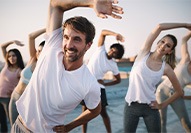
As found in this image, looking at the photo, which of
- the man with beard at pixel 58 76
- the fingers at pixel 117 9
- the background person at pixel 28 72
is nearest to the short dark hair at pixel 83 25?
the man with beard at pixel 58 76

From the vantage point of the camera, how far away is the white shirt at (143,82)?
2.11 metres

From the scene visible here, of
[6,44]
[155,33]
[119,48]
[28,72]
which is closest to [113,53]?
[119,48]

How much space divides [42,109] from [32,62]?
1.33 metres

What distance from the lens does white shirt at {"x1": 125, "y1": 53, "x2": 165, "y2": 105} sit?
2109mm

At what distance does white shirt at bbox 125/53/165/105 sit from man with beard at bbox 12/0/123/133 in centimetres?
86

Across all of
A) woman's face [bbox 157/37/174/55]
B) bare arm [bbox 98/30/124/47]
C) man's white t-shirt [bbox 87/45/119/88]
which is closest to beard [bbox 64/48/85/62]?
woman's face [bbox 157/37/174/55]

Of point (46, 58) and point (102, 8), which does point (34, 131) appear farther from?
point (102, 8)

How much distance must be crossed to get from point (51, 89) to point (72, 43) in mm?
296

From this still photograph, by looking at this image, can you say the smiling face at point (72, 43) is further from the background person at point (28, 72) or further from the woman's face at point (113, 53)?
the woman's face at point (113, 53)

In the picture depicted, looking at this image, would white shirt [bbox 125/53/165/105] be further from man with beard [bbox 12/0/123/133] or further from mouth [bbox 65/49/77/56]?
mouth [bbox 65/49/77/56]

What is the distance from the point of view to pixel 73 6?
129cm

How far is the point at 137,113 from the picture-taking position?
2150mm

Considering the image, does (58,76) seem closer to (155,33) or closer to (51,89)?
(51,89)

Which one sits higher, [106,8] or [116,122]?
[106,8]
